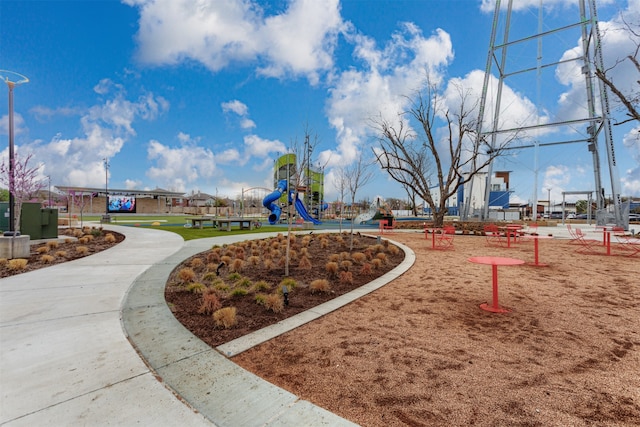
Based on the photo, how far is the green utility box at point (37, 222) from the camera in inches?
492

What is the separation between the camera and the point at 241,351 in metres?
3.40

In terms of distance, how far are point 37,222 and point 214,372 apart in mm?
14806

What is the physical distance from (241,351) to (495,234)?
1491cm

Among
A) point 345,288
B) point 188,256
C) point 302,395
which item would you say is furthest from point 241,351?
point 188,256

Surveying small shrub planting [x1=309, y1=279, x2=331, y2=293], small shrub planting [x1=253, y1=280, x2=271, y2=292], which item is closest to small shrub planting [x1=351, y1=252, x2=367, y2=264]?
small shrub planting [x1=309, y1=279, x2=331, y2=293]

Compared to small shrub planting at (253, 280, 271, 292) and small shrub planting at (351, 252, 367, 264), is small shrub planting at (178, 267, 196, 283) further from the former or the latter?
small shrub planting at (351, 252, 367, 264)

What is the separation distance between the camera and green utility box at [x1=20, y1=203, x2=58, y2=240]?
1249 centimetres

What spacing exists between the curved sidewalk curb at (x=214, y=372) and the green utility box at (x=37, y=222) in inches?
455

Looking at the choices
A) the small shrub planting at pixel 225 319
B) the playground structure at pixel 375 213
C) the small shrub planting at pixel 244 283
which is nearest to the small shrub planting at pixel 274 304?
the small shrub planting at pixel 225 319

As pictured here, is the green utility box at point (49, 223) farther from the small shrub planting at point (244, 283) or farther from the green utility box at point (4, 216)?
the small shrub planting at point (244, 283)

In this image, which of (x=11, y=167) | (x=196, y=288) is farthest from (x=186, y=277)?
(x=11, y=167)

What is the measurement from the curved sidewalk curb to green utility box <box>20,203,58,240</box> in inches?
455

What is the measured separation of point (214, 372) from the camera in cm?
296

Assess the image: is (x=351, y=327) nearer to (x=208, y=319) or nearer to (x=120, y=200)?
(x=208, y=319)
